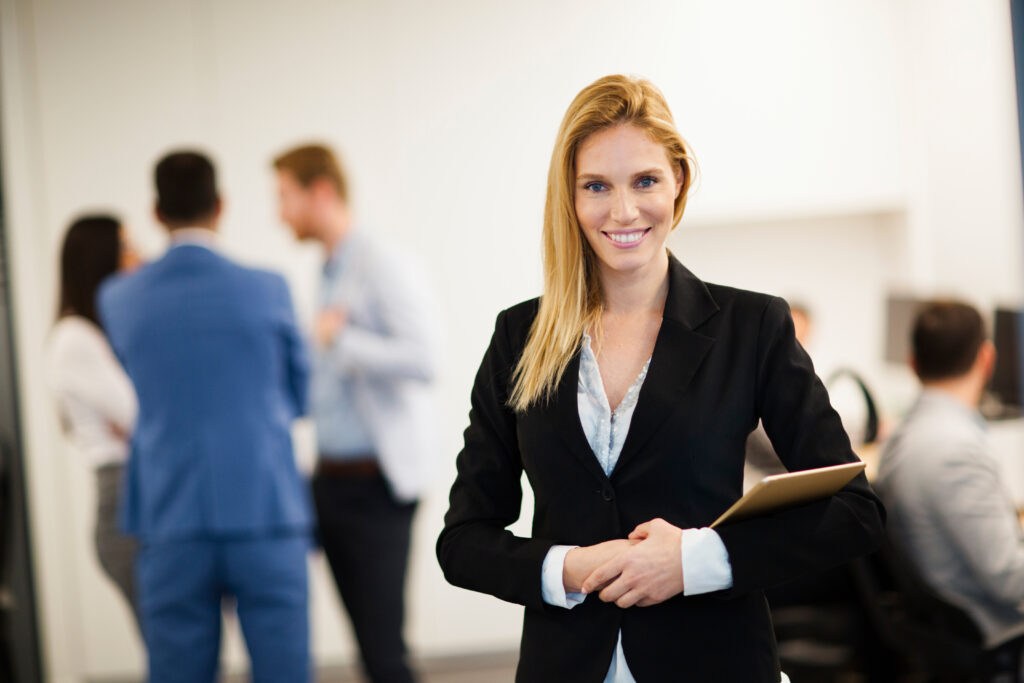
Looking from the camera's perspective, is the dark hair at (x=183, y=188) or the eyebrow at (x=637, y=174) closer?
the eyebrow at (x=637, y=174)

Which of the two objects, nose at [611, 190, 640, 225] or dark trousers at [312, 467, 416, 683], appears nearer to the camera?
nose at [611, 190, 640, 225]

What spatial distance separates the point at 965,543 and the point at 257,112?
2.84 meters

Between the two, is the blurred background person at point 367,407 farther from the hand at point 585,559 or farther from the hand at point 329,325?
the hand at point 585,559

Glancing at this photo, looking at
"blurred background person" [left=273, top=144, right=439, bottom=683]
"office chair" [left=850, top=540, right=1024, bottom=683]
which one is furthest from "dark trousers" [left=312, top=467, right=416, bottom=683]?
"office chair" [left=850, top=540, right=1024, bottom=683]

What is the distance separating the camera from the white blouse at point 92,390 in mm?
2793

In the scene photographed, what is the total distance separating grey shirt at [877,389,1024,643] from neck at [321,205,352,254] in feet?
5.18

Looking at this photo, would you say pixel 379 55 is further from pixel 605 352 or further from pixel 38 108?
pixel 605 352

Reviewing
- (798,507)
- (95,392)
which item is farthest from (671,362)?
(95,392)

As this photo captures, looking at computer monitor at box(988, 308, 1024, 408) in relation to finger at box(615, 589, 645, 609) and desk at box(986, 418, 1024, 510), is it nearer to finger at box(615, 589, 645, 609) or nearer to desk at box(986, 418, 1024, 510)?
desk at box(986, 418, 1024, 510)

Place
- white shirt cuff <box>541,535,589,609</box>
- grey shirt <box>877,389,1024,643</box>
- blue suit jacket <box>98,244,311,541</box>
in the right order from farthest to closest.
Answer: blue suit jacket <box>98,244,311,541</box>
grey shirt <box>877,389,1024,643</box>
white shirt cuff <box>541,535,589,609</box>

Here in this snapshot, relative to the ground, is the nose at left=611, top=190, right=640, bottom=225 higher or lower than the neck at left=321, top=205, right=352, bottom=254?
lower

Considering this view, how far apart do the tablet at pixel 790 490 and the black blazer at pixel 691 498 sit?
0.02 meters

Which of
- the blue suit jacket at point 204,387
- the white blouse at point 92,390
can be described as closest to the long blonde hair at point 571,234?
the blue suit jacket at point 204,387

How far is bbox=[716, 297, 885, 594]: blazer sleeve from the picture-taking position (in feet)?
3.98
